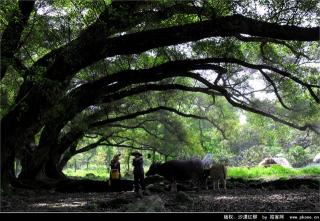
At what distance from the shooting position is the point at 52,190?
731 inches

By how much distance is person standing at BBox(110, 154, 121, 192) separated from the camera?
54.0 feet

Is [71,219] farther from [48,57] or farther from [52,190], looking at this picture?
[52,190]

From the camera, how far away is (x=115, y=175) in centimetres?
1714

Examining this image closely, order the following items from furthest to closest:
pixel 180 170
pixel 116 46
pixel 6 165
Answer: pixel 180 170, pixel 6 165, pixel 116 46

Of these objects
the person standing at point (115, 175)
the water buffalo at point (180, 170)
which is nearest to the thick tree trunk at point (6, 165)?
the person standing at point (115, 175)

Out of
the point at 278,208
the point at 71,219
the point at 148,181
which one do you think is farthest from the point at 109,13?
the point at 148,181

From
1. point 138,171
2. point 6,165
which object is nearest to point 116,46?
point 138,171

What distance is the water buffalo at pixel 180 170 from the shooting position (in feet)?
55.0

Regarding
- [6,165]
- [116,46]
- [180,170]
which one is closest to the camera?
[116,46]

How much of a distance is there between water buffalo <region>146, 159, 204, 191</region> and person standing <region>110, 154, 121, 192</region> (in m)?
1.63

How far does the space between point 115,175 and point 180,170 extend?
253cm

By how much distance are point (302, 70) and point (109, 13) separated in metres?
8.92

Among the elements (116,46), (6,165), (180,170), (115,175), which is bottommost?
(115,175)

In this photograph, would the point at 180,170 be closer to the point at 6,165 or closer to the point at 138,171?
the point at 138,171
